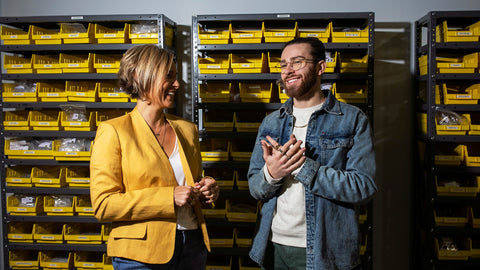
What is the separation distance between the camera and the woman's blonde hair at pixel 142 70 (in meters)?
1.51

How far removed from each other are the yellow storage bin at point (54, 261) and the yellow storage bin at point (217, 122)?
59.6 inches

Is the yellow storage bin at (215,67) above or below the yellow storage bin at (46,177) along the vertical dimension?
above

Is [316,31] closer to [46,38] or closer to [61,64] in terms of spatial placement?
[61,64]

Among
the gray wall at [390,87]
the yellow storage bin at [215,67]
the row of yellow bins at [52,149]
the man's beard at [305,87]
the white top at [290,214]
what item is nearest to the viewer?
the white top at [290,214]

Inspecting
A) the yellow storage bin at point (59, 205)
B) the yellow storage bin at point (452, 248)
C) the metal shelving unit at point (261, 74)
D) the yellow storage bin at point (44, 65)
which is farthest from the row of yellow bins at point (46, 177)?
the yellow storage bin at point (452, 248)

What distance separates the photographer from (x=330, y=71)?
2736 mm

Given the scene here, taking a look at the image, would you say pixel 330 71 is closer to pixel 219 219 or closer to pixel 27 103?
pixel 219 219

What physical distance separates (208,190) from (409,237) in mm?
2327

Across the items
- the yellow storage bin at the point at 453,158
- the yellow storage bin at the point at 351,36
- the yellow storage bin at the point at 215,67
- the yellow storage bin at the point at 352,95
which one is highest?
the yellow storage bin at the point at 351,36

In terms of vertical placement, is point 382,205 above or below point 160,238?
below

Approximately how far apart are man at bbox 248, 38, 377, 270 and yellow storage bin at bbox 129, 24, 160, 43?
4.66 feet

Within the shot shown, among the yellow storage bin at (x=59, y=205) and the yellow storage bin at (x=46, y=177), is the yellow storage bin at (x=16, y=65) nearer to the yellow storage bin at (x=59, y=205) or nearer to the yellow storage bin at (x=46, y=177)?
the yellow storage bin at (x=46, y=177)

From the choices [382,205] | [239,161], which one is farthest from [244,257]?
[382,205]

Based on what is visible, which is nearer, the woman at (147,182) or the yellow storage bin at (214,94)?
the woman at (147,182)
